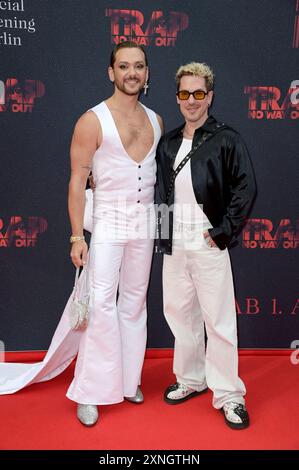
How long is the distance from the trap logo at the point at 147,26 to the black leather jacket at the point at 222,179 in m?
0.97

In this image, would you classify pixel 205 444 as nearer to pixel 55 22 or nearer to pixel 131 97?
pixel 131 97

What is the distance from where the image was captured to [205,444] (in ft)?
8.52

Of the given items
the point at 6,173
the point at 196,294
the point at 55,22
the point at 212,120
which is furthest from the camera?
the point at 6,173

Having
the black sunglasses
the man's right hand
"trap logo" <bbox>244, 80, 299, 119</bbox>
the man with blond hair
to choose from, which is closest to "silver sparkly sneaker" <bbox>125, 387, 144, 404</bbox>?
the man with blond hair

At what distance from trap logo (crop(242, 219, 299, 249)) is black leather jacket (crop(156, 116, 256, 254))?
95 cm

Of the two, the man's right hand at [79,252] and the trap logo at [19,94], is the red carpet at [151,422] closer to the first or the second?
the man's right hand at [79,252]

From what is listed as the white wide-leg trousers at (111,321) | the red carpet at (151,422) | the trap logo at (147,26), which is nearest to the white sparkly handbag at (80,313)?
the white wide-leg trousers at (111,321)

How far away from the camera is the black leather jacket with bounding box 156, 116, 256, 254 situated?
2.62 metres

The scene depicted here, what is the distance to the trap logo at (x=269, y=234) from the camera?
364cm

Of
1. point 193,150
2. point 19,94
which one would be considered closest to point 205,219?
point 193,150

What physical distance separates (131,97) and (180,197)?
63 cm

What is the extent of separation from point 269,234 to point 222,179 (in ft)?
3.69

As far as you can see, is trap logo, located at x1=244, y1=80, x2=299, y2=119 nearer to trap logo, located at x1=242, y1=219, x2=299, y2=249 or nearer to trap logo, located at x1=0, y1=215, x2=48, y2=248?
trap logo, located at x1=242, y1=219, x2=299, y2=249
